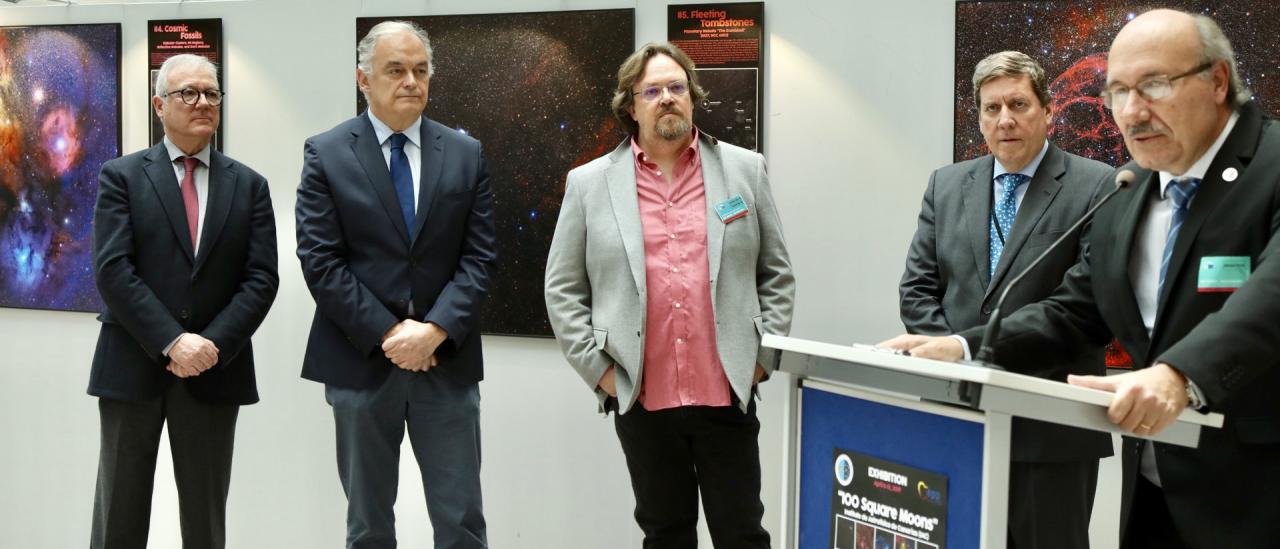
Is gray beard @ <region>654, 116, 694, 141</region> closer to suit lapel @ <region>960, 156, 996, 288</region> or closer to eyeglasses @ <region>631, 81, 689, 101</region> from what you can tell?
eyeglasses @ <region>631, 81, 689, 101</region>

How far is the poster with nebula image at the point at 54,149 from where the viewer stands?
→ 4.40 meters

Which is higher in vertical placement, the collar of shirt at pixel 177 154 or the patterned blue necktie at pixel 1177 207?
the collar of shirt at pixel 177 154

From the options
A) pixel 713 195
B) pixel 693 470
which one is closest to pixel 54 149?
pixel 713 195

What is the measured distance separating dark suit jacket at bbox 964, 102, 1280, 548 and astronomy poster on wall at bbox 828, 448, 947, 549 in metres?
0.43

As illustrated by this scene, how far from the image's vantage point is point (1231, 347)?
5.55 ft

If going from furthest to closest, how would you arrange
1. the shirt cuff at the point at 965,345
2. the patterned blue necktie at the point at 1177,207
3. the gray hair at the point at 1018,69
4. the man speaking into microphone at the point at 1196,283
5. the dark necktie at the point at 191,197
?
the dark necktie at the point at 191,197 < the gray hair at the point at 1018,69 < the shirt cuff at the point at 965,345 < the patterned blue necktie at the point at 1177,207 < the man speaking into microphone at the point at 1196,283

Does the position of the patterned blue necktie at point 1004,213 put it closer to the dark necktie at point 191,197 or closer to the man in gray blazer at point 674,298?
the man in gray blazer at point 674,298

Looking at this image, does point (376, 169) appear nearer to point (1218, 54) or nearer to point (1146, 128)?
point (1146, 128)

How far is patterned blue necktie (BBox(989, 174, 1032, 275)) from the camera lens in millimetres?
2818

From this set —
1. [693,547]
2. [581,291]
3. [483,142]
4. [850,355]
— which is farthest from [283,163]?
[850,355]

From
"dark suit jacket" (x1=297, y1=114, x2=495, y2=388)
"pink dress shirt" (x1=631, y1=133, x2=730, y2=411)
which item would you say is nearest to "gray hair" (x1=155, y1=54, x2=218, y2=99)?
"dark suit jacket" (x1=297, y1=114, x2=495, y2=388)

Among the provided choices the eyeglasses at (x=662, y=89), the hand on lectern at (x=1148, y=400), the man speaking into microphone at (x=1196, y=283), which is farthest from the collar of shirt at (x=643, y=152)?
the hand on lectern at (x=1148, y=400)

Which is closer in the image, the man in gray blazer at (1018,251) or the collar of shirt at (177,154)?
the man in gray blazer at (1018,251)

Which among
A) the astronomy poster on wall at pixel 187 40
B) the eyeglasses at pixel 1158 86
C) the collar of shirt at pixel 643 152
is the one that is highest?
the astronomy poster on wall at pixel 187 40
